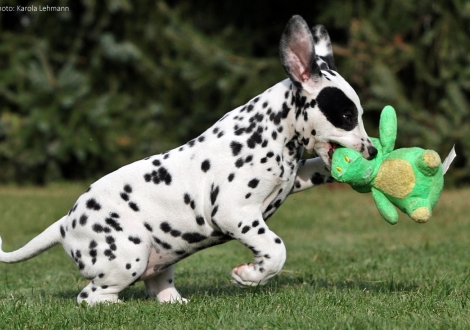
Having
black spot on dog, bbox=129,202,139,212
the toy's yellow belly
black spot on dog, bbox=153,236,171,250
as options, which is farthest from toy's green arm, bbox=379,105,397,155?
black spot on dog, bbox=129,202,139,212

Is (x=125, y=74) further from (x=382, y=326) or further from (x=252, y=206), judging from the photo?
(x=382, y=326)

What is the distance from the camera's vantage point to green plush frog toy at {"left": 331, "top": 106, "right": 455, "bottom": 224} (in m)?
4.58

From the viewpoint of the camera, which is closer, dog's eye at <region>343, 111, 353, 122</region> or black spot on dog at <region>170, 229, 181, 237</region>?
dog's eye at <region>343, 111, 353, 122</region>

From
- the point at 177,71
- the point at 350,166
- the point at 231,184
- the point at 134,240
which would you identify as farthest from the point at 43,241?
the point at 177,71

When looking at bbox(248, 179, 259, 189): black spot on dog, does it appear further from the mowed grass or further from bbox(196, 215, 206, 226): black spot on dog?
the mowed grass

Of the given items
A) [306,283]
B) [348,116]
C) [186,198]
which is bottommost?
[306,283]

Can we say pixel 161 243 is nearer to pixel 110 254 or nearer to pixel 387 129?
pixel 110 254

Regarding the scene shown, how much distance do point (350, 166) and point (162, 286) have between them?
5.80 feet

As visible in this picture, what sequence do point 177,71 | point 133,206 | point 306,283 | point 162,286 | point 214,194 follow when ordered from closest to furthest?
point 214,194, point 133,206, point 162,286, point 306,283, point 177,71

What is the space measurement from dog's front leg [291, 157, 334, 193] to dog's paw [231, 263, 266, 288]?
0.69 metres

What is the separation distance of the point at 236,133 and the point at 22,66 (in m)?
11.5

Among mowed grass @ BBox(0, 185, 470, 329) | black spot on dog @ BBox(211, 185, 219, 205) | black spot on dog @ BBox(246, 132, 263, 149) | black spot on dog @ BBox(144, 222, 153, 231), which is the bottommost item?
mowed grass @ BBox(0, 185, 470, 329)

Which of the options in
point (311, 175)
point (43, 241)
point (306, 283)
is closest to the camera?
point (311, 175)

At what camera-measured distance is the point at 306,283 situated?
586cm
